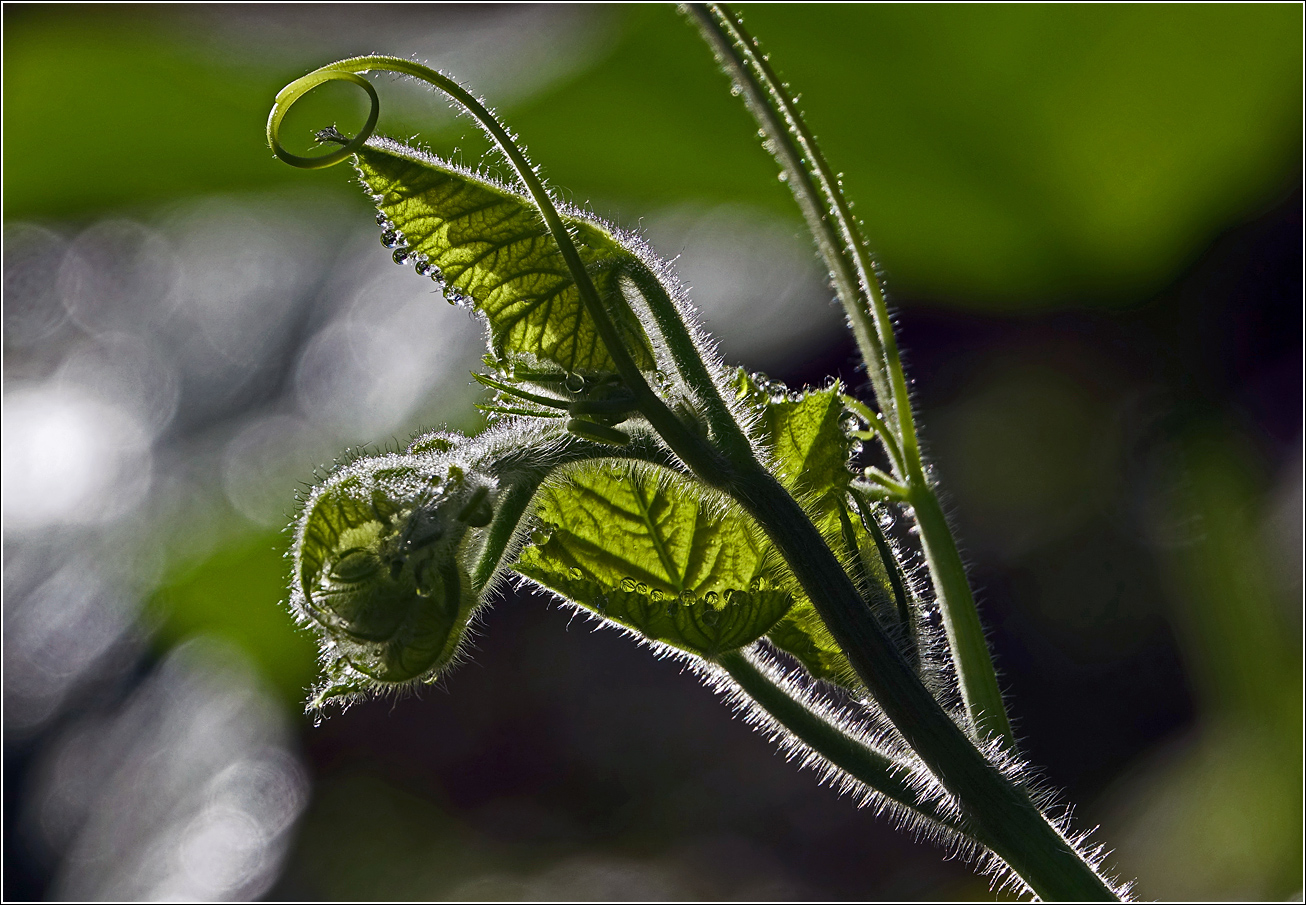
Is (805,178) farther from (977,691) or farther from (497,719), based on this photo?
(497,719)

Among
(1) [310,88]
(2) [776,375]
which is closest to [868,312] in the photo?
(1) [310,88]

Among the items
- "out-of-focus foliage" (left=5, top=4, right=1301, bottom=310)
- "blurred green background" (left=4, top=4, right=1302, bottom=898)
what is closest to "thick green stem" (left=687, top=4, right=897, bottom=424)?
"blurred green background" (left=4, top=4, right=1302, bottom=898)

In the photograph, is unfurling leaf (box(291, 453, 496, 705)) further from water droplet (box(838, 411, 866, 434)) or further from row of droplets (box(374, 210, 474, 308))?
water droplet (box(838, 411, 866, 434))

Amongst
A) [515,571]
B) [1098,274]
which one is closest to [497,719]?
[1098,274]

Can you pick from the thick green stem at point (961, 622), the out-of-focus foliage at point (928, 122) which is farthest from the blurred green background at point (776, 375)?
the thick green stem at point (961, 622)

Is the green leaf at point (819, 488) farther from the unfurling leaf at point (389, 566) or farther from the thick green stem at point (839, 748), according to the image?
the unfurling leaf at point (389, 566)
